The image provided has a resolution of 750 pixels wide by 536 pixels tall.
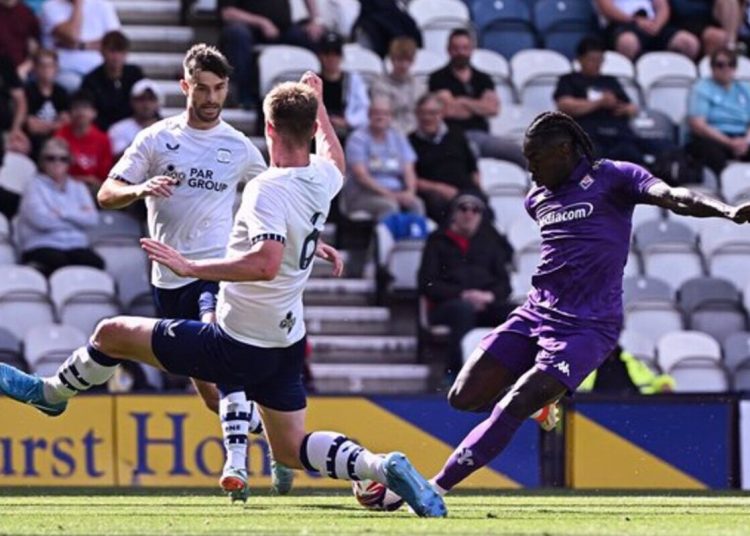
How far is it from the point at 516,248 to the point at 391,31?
271 cm

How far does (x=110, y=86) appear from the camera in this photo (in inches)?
719

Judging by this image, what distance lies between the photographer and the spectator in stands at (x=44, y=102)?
58.5 ft

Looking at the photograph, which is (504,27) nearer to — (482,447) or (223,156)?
(223,156)

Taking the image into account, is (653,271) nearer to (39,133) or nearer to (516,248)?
(516,248)

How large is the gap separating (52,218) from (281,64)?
2.99 meters

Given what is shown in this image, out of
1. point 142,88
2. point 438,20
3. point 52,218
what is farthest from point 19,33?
point 438,20

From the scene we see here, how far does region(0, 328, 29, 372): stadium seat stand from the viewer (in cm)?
1633

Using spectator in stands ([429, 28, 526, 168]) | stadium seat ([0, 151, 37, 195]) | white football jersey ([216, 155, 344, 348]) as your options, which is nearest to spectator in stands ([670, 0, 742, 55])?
spectator in stands ([429, 28, 526, 168])

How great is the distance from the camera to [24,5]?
60.9 feet

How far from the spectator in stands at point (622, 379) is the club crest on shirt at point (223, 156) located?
5229mm

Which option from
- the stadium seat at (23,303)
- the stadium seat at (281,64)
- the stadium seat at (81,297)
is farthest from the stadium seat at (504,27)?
the stadium seat at (23,303)

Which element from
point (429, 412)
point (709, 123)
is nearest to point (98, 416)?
point (429, 412)

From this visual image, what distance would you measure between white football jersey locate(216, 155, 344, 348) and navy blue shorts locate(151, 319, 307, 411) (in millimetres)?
56

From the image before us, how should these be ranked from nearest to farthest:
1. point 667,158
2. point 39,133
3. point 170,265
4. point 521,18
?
point 170,265 → point 39,133 → point 667,158 → point 521,18
